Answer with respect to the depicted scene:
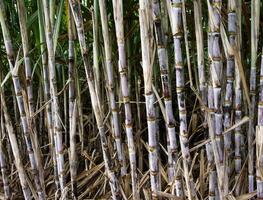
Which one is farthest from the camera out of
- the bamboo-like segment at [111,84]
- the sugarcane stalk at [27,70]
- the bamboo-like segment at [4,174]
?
the bamboo-like segment at [4,174]

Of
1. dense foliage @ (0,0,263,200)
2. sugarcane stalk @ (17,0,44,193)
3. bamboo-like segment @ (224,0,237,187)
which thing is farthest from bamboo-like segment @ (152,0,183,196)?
sugarcane stalk @ (17,0,44,193)

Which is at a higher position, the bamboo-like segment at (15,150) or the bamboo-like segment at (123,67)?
the bamboo-like segment at (123,67)

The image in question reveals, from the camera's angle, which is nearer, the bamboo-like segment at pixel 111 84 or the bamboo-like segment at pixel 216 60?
the bamboo-like segment at pixel 216 60

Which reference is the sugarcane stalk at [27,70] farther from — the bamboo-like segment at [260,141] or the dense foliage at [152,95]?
the bamboo-like segment at [260,141]

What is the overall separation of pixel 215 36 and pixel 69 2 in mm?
319

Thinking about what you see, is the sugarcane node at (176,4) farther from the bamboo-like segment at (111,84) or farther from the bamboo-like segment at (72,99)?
the bamboo-like segment at (72,99)

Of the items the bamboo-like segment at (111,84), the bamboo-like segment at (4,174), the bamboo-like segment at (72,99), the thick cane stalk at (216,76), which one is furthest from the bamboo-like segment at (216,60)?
the bamboo-like segment at (4,174)

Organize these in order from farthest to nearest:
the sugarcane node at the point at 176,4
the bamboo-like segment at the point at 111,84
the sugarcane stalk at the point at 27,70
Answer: the sugarcane stalk at the point at 27,70 < the bamboo-like segment at the point at 111,84 < the sugarcane node at the point at 176,4

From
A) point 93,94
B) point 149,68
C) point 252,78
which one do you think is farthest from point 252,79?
point 93,94

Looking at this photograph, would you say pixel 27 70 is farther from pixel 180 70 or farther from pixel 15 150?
pixel 180 70

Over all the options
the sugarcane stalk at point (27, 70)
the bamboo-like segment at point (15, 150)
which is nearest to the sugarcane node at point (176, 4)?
the sugarcane stalk at point (27, 70)

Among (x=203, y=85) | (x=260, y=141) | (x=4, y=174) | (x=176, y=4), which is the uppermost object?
(x=176, y=4)

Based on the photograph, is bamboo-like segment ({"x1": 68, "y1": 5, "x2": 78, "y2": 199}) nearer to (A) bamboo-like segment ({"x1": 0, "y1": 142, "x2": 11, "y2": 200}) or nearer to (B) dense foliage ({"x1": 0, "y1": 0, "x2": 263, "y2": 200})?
(B) dense foliage ({"x1": 0, "y1": 0, "x2": 263, "y2": 200})

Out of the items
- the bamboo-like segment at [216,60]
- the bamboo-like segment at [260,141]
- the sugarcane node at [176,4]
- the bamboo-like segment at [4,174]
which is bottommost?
the bamboo-like segment at [4,174]
